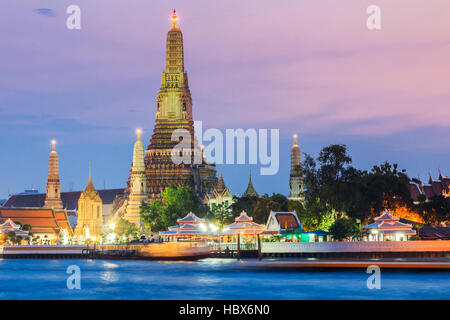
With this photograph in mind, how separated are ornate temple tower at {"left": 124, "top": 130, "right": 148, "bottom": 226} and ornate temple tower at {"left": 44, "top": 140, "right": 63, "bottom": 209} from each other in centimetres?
1833

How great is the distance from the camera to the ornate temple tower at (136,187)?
131 m

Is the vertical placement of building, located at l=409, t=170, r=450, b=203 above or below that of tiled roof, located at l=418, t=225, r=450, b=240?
above

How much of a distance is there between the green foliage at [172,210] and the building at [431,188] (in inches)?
1108

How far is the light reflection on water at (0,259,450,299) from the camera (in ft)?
178

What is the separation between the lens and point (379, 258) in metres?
81.6

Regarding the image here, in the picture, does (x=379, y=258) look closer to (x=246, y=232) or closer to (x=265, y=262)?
(x=265, y=262)

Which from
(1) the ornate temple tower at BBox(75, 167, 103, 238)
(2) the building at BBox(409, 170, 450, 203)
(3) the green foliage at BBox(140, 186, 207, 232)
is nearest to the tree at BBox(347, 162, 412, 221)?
(2) the building at BBox(409, 170, 450, 203)

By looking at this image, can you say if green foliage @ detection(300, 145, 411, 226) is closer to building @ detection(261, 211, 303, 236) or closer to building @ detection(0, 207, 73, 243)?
building @ detection(261, 211, 303, 236)

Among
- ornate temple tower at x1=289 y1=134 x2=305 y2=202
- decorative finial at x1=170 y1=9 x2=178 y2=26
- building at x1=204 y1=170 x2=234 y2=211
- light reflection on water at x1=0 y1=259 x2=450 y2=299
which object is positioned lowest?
light reflection on water at x1=0 y1=259 x2=450 y2=299

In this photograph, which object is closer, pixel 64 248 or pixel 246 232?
pixel 246 232

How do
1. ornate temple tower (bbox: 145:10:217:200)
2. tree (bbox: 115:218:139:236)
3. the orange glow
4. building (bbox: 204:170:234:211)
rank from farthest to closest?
ornate temple tower (bbox: 145:10:217:200) < building (bbox: 204:170:234:211) < tree (bbox: 115:218:139:236) < the orange glow

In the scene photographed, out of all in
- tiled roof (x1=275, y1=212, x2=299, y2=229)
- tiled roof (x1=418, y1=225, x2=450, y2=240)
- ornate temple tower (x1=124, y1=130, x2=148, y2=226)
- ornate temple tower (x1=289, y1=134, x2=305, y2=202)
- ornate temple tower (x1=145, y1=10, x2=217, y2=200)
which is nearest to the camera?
tiled roof (x1=418, y1=225, x2=450, y2=240)
